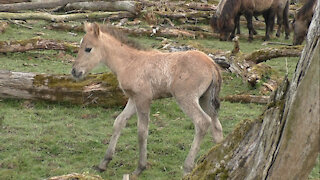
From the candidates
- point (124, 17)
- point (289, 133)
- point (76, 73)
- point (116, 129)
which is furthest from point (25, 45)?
point (289, 133)

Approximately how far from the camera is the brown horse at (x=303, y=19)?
15.4 metres

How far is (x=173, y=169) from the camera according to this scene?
733 cm

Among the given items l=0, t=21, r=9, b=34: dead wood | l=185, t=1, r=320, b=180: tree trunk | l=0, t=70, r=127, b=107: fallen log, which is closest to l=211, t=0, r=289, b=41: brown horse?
l=0, t=21, r=9, b=34: dead wood

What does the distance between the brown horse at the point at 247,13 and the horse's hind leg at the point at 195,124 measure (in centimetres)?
1089

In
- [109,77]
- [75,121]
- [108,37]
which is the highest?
[108,37]

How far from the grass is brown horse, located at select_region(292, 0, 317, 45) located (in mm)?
5161

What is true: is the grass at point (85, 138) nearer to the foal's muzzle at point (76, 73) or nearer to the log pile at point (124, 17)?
the foal's muzzle at point (76, 73)

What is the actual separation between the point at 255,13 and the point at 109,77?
10.7 m

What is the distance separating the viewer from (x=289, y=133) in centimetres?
298

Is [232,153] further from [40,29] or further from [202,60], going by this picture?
[40,29]

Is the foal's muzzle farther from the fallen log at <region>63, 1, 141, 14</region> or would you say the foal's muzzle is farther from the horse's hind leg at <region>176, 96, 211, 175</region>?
the fallen log at <region>63, 1, 141, 14</region>

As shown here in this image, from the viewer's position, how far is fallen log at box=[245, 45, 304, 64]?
1158 cm

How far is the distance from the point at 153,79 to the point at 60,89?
333cm

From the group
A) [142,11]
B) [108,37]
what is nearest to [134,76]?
[108,37]
